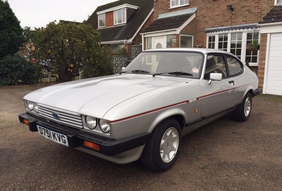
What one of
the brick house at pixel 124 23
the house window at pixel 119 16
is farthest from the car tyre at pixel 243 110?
the house window at pixel 119 16

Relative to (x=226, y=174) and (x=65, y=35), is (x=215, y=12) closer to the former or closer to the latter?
(x=65, y=35)

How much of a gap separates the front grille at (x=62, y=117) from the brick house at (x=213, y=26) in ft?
32.3

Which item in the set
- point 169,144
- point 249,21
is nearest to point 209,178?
point 169,144

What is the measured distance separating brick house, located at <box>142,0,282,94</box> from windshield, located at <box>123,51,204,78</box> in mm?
7762

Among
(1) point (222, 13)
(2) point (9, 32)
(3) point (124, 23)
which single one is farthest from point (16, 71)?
(3) point (124, 23)

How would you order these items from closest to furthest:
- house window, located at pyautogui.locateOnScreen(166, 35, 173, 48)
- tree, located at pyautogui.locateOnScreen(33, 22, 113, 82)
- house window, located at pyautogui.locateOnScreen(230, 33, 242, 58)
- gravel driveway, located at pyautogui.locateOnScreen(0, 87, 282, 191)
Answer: gravel driveway, located at pyautogui.locateOnScreen(0, 87, 282, 191), tree, located at pyautogui.locateOnScreen(33, 22, 113, 82), house window, located at pyautogui.locateOnScreen(230, 33, 242, 58), house window, located at pyautogui.locateOnScreen(166, 35, 173, 48)

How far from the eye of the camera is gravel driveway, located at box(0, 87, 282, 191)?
8.99 ft

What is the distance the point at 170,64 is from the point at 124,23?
57.6 feet

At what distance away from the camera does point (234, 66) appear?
475cm

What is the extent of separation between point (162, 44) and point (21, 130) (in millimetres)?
9865

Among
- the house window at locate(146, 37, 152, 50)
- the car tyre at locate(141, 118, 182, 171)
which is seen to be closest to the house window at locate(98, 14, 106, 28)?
the house window at locate(146, 37, 152, 50)

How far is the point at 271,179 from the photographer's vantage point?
2.85 metres

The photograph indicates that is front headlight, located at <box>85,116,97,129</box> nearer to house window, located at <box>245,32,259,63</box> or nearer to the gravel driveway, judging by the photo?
the gravel driveway

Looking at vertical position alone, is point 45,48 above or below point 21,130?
above
